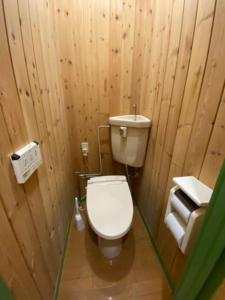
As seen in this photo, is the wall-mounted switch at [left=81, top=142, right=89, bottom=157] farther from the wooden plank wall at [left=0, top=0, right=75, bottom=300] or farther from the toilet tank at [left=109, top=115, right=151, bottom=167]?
the wooden plank wall at [left=0, top=0, right=75, bottom=300]

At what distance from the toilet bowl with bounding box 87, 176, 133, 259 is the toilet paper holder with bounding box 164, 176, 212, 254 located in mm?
329

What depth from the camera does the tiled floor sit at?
1.09m

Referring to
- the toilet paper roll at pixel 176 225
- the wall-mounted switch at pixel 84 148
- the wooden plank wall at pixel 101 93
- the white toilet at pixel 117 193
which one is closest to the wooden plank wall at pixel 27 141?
the wooden plank wall at pixel 101 93

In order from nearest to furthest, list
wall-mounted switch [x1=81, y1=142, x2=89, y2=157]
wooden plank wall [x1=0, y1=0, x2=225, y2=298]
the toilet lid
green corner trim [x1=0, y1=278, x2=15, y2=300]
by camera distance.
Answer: green corner trim [x1=0, y1=278, x2=15, y2=300]
wooden plank wall [x1=0, y1=0, x2=225, y2=298]
the toilet lid
wall-mounted switch [x1=81, y1=142, x2=89, y2=157]

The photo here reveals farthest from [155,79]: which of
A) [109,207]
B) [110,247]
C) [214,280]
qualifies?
[110,247]

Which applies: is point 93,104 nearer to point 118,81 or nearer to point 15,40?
point 118,81

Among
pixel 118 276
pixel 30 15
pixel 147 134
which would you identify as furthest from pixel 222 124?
pixel 118 276

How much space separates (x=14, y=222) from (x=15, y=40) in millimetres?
710

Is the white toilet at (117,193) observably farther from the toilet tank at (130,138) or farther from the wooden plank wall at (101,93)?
the wooden plank wall at (101,93)

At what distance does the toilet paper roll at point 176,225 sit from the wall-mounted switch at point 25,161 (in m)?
0.75

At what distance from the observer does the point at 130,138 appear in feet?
4.71

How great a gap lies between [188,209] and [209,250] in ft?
0.66

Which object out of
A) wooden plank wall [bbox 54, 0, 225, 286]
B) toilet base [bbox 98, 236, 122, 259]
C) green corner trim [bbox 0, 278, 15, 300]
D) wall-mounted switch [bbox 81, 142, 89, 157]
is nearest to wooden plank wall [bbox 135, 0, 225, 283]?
wooden plank wall [bbox 54, 0, 225, 286]

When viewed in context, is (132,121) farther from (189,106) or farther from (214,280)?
(214,280)
